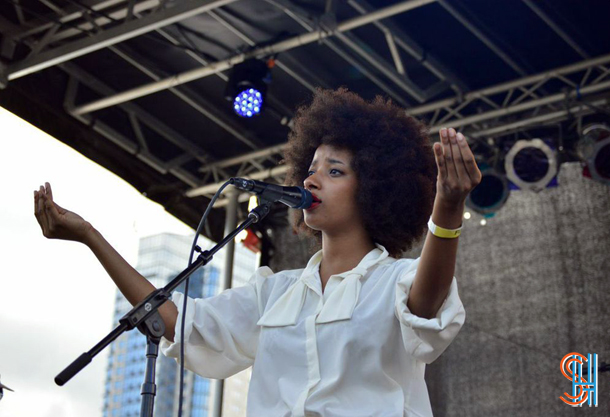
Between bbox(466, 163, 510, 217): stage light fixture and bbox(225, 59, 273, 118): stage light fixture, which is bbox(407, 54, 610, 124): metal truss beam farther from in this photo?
bbox(225, 59, 273, 118): stage light fixture

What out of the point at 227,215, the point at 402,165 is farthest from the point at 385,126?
the point at 227,215

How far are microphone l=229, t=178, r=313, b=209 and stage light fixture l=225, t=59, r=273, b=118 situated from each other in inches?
155

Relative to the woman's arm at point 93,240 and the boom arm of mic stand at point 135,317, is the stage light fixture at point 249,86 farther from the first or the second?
the boom arm of mic stand at point 135,317

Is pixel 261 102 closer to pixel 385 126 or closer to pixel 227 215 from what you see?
pixel 227 215

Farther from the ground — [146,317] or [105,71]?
[105,71]

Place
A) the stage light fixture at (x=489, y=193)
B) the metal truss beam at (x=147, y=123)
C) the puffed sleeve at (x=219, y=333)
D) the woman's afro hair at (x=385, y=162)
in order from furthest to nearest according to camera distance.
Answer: the metal truss beam at (x=147, y=123), the stage light fixture at (x=489, y=193), the woman's afro hair at (x=385, y=162), the puffed sleeve at (x=219, y=333)

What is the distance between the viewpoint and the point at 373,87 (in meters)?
6.82

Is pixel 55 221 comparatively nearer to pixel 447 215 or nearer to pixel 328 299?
pixel 328 299

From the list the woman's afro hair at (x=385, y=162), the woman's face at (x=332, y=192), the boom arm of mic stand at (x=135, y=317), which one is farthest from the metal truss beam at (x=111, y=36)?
the boom arm of mic stand at (x=135, y=317)

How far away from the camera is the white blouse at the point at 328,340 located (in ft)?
6.81

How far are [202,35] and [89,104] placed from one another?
1.17m

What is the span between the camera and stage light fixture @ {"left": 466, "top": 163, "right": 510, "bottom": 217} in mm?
6652

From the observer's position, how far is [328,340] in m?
2.21

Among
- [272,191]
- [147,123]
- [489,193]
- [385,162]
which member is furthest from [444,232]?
[147,123]
